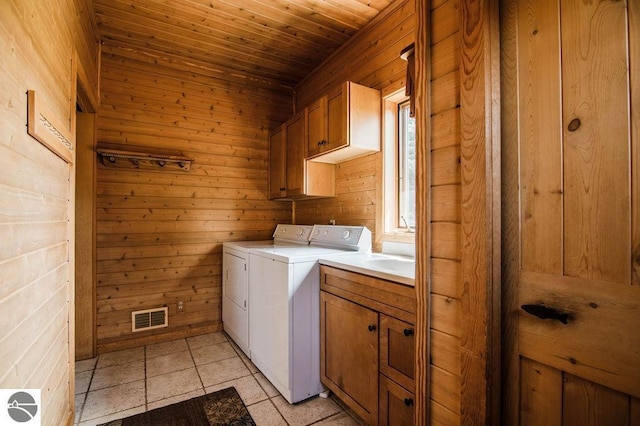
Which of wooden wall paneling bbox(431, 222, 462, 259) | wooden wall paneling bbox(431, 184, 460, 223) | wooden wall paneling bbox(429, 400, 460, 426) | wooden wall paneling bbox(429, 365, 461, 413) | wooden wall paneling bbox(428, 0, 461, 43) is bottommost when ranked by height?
wooden wall paneling bbox(429, 400, 460, 426)

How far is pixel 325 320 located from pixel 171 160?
2.12 m

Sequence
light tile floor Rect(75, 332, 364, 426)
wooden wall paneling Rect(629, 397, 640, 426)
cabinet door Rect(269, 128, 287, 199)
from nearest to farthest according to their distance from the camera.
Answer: wooden wall paneling Rect(629, 397, 640, 426) < light tile floor Rect(75, 332, 364, 426) < cabinet door Rect(269, 128, 287, 199)

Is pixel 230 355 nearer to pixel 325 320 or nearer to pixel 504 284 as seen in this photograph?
pixel 325 320

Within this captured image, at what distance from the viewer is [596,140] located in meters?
0.80

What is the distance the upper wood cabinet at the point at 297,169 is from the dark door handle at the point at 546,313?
2098 millimetres

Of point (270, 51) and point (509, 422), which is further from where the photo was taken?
point (270, 51)

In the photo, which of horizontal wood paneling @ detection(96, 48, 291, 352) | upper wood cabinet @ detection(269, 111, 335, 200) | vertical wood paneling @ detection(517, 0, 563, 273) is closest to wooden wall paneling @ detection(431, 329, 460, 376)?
vertical wood paneling @ detection(517, 0, 563, 273)

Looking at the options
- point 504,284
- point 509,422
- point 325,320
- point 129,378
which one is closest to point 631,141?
point 504,284

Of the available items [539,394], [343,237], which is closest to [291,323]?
[343,237]

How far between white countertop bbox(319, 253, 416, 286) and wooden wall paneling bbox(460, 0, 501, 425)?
439 millimetres

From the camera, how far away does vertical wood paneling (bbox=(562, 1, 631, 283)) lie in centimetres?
76

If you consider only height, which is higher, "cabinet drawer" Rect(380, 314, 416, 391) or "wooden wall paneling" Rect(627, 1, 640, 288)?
"wooden wall paneling" Rect(627, 1, 640, 288)

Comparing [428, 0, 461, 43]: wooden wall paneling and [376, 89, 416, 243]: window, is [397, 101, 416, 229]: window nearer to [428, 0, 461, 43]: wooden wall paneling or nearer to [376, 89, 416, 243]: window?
[376, 89, 416, 243]: window

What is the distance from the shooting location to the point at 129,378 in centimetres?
230
